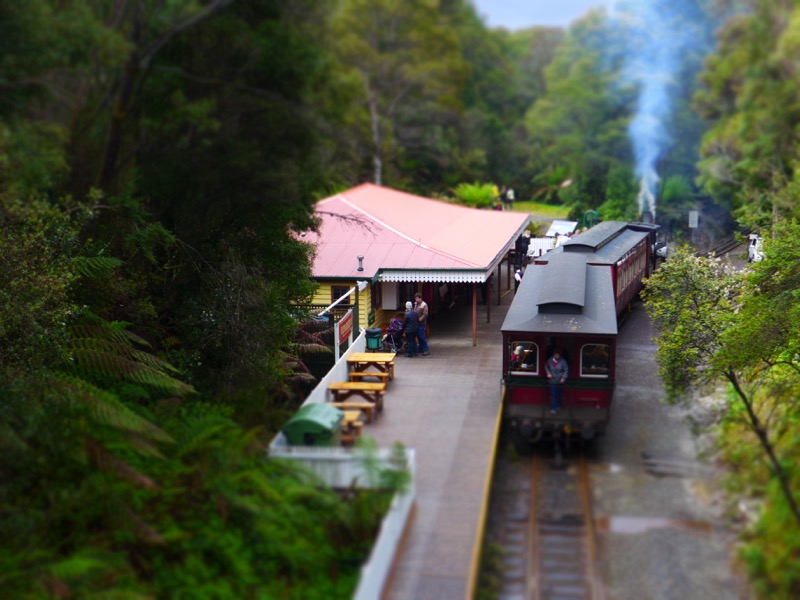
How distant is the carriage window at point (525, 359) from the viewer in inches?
679

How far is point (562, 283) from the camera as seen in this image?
61.5 feet

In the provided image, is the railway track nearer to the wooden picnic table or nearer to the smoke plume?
the wooden picnic table

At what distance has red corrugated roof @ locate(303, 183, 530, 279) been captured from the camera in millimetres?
24406

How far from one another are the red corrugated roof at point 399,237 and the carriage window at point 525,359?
5643mm

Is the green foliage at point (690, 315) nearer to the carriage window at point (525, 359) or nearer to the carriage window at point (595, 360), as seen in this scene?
the carriage window at point (595, 360)

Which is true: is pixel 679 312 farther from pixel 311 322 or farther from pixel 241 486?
pixel 241 486

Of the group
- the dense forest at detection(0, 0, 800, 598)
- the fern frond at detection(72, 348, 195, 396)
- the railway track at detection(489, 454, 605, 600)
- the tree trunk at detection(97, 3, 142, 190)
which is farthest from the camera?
the tree trunk at detection(97, 3, 142, 190)

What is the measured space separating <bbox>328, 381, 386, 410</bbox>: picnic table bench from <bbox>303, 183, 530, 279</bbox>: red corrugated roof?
485cm

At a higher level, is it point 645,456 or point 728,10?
point 728,10

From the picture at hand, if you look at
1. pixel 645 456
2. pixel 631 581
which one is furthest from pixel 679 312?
pixel 631 581

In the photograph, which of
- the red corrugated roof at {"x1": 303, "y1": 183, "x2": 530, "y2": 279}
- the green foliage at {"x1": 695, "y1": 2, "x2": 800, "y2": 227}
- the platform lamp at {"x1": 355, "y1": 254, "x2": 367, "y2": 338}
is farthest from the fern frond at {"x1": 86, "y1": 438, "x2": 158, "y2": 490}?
the green foliage at {"x1": 695, "y1": 2, "x2": 800, "y2": 227}

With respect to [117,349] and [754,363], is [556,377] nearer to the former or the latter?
[754,363]

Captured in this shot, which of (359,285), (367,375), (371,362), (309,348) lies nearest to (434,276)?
(359,285)

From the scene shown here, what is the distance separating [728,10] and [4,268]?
219ft
